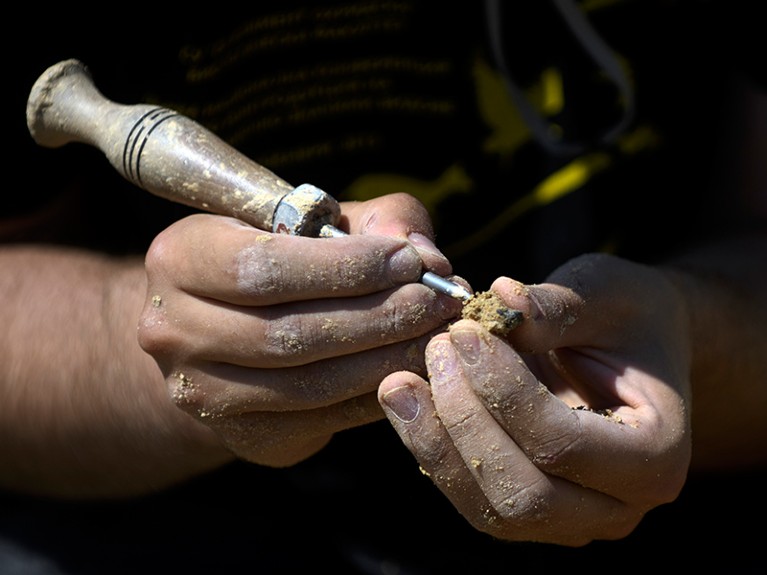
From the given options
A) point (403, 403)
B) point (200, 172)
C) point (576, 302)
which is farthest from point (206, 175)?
point (576, 302)

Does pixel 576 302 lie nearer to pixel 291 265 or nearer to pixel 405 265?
pixel 405 265

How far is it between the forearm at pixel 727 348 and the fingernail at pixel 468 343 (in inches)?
18.7

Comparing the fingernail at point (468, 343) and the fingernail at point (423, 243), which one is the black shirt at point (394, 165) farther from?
the fingernail at point (468, 343)

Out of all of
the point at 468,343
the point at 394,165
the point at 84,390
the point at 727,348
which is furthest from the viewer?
the point at 394,165

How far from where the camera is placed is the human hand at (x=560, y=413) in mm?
931

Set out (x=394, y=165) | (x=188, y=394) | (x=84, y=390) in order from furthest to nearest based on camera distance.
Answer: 1. (x=394, y=165)
2. (x=84, y=390)
3. (x=188, y=394)

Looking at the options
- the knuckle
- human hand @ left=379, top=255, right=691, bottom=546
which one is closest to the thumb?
human hand @ left=379, top=255, right=691, bottom=546

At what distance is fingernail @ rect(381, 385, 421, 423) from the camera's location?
937 millimetres

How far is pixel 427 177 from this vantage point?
1.53m

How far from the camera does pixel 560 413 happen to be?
37.2 inches

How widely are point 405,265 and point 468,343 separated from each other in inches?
3.9

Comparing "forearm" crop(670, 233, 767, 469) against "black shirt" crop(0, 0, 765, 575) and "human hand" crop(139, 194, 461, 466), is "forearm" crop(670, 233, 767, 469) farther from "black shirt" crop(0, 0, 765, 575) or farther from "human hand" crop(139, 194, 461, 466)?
"human hand" crop(139, 194, 461, 466)

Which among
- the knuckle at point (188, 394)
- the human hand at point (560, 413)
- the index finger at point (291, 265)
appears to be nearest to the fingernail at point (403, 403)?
the human hand at point (560, 413)

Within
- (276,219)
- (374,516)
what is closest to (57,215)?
(276,219)
